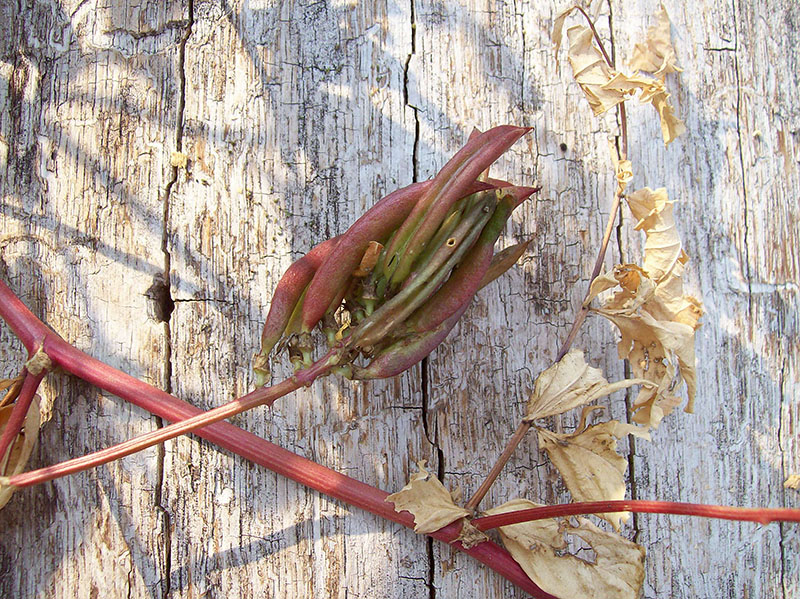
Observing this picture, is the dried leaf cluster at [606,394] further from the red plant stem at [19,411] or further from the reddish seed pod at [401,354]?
the red plant stem at [19,411]

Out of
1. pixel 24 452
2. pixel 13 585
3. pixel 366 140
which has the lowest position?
pixel 13 585

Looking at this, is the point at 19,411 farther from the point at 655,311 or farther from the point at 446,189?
the point at 655,311

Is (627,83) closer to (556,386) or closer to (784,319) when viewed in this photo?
(556,386)

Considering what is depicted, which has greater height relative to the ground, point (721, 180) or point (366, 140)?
point (366, 140)

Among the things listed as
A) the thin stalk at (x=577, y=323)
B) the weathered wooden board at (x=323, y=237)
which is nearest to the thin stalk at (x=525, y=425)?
the thin stalk at (x=577, y=323)

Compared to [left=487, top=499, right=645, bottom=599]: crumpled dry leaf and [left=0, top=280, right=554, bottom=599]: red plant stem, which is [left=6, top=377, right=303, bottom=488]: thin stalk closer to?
[left=0, top=280, right=554, bottom=599]: red plant stem

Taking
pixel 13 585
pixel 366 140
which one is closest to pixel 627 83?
pixel 366 140
